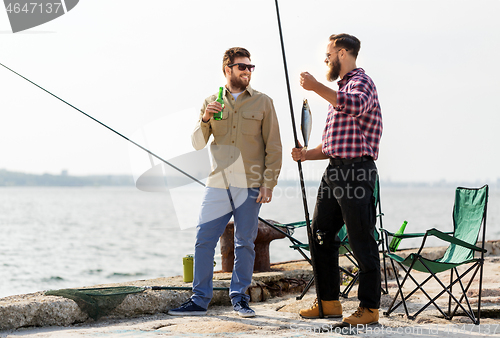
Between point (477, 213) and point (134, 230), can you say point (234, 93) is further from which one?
point (134, 230)

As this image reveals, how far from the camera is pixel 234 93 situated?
12.5 ft

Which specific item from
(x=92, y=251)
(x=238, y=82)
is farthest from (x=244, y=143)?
(x=92, y=251)

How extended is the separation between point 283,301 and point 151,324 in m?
1.34

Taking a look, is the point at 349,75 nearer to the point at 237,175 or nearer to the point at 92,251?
the point at 237,175

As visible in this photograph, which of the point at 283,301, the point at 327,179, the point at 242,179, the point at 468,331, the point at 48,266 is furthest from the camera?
the point at 48,266

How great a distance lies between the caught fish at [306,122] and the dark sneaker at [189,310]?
1401mm

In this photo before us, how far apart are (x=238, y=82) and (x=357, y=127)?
1.03 metres

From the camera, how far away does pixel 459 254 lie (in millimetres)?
3760

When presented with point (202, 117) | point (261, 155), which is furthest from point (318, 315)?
point (202, 117)

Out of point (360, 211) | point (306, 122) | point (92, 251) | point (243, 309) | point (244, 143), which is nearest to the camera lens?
point (360, 211)

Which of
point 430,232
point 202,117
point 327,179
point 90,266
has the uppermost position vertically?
point 202,117

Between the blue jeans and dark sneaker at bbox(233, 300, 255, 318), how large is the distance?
0.03m

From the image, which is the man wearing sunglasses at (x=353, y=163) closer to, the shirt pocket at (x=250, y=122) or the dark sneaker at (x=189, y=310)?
the shirt pocket at (x=250, y=122)

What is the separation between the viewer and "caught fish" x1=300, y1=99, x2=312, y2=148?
132 inches
